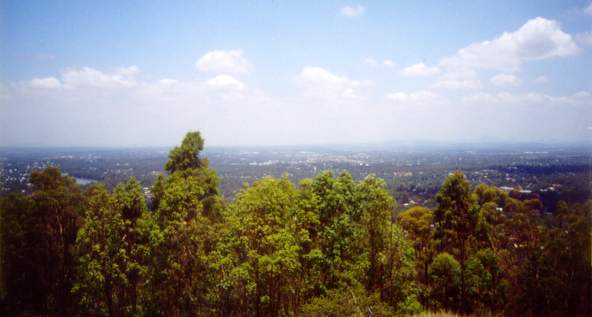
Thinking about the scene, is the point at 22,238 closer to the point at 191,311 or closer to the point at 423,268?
the point at 191,311

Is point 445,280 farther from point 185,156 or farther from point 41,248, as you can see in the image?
point 41,248

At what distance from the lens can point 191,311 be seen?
1683cm

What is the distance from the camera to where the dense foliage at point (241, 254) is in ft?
51.6

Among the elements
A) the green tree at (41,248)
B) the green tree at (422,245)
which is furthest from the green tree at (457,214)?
the green tree at (41,248)

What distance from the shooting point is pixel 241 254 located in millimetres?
15492

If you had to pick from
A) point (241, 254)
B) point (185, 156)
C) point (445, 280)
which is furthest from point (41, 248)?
point (445, 280)

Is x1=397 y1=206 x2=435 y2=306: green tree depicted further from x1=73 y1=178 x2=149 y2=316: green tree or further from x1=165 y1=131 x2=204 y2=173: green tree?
x1=73 y1=178 x2=149 y2=316: green tree

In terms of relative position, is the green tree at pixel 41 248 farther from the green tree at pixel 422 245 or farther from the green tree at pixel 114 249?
the green tree at pixel 422 245

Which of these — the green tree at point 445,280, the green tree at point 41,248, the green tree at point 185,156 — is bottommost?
the green tree at point 445,280

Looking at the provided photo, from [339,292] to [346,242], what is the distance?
3.10 metres

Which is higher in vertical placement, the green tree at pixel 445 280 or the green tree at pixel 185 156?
the green tree at pixel 185 156

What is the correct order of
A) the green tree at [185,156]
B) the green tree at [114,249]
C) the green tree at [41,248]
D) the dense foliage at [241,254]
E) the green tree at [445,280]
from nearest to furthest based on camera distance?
the dense foliage at [241,254], the green tree at [114,249], the green tree at [41,248], the green tree at [445,280], the green tree at [185,156]

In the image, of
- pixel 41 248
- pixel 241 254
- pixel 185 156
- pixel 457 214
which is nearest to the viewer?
pixel 241 254

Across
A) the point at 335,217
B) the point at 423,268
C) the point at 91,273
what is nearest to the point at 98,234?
the point at 91,273
